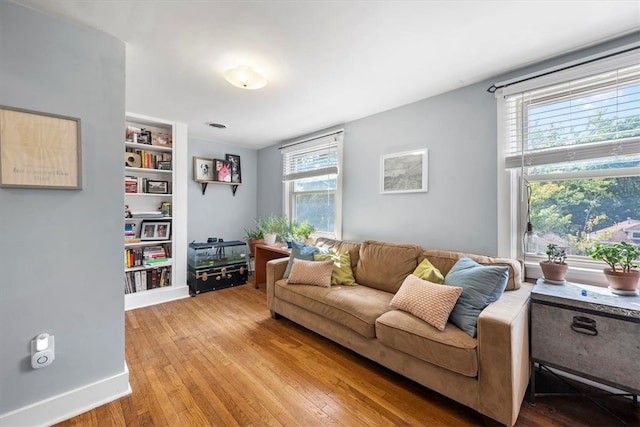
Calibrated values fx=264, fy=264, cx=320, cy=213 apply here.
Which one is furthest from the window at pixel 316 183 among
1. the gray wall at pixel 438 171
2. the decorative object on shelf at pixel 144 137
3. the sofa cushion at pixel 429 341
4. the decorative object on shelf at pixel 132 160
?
the decorative object on shelf at pixel 132 160

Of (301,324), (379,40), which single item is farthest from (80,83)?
(301,324)

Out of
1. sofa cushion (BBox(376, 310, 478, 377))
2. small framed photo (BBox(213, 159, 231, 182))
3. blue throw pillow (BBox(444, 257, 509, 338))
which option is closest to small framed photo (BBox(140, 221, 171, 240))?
small framed photo (BBox(213, 159, 231, 182))

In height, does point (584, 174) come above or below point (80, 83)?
below

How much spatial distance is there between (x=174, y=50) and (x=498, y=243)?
289 cm

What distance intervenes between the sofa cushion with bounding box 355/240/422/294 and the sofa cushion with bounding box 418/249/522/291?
11cm

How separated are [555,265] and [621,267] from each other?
1.03 feet

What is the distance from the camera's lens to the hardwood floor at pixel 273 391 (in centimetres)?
151

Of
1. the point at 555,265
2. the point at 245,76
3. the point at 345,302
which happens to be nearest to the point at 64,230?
the point at 245,76

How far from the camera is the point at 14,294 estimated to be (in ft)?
4.67

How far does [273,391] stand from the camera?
1737mm

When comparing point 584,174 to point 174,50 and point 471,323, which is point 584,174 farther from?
point 174,50

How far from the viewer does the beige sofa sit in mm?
1397

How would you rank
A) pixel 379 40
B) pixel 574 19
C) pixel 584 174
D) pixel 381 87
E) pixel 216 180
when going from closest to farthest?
pixel 574 19 → pixel 379 40 → pixel 584 174 → pixel 381 87 → pixel 216 180

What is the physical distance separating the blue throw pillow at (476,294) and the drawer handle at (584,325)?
36 centimetres
